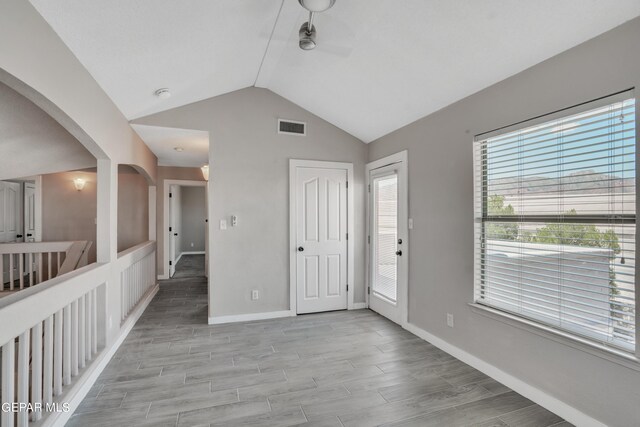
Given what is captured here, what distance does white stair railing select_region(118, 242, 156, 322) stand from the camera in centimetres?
358

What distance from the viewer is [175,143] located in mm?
4469

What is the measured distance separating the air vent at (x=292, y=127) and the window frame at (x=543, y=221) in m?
2.27

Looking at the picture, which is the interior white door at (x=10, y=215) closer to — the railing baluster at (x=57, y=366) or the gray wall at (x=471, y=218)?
the railing baluster at (x=57, y=366)

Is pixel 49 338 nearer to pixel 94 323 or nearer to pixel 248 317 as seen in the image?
pixel 94 323

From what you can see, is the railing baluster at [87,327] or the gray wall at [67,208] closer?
the railing baluster at [87,327]

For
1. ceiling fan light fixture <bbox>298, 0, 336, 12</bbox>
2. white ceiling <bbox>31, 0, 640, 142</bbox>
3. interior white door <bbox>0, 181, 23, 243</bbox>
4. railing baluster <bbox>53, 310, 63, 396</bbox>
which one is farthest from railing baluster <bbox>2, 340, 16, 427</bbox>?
interior white door <bbox>0, 181, 23, 243</bbox>

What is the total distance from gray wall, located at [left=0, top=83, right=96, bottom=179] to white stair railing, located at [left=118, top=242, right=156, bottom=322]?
129 cm

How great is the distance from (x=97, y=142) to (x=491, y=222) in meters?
3.43

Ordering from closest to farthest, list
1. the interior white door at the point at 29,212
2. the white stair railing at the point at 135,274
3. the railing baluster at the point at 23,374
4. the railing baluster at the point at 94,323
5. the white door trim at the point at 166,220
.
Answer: the railing baluster at the point at 23,374 → the railing baluster at the point at 94,323 → the white stair railing at the point at 135,274 → the interior white door at the point at 29,212 → the white door trim at the point at 166,220

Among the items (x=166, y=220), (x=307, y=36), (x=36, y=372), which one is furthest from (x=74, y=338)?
(x=166, y=220)

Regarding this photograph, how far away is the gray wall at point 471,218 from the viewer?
1817 mm

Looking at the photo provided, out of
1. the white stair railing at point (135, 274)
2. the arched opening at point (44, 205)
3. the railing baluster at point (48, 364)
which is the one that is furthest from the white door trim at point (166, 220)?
the railing baluster at point (48, 364)

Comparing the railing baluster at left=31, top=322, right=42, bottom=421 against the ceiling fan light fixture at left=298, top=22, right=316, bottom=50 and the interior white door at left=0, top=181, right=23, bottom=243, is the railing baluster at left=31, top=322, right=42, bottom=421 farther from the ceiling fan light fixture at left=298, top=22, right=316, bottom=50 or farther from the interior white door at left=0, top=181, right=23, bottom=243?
the interior white door at left=0, top=181, right=23, bottom=243

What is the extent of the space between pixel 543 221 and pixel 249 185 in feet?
10.4
